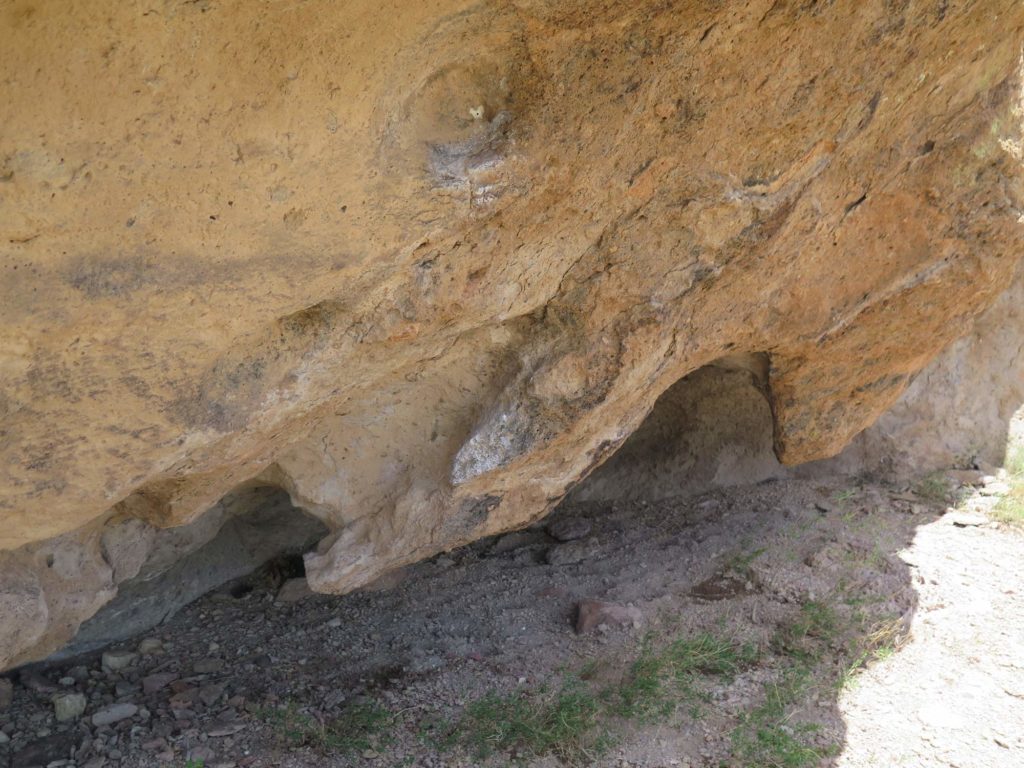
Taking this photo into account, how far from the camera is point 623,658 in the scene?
3066 mm

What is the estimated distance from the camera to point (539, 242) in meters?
2.38

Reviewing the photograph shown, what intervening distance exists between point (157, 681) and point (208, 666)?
0.18 m

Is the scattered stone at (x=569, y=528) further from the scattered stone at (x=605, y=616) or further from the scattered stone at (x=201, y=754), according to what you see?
the scattered stone at (x=201, y=754)

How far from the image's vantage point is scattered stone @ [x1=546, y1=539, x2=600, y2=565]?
3.76 meters

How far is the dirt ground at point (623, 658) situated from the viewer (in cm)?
271

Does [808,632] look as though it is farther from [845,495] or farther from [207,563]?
[207,563]

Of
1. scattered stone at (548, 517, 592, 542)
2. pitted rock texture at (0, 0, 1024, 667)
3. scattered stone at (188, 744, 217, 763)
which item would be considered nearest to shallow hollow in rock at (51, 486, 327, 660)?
pitted rock texture at (0, 0, 1024, 667)

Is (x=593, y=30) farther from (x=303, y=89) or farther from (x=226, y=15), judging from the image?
(x=226, y=15)

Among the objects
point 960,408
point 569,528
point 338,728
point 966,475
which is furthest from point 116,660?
point 960,408

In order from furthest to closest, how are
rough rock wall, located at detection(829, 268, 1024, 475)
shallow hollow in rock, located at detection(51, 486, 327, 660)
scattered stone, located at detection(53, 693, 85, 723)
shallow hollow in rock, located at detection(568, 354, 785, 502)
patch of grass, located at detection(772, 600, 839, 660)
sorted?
rough rock wall, located at detection(829, 268, 1024, 475) → shallow hollow in rock, located at detection(568, 354, 785, 502) → shallow hollow in rock, located at detection(51, 486, 327, 660) → patch of grass, located at detection(772, 600, 839, 660) → scattered stone, located at detection(53, 693, 85, 723)

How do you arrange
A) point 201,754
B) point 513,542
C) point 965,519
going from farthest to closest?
point 513,542 → point 965,519 → point 201,754

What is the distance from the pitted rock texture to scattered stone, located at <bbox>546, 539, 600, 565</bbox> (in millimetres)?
777

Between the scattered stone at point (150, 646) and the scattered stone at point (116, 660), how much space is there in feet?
0.17

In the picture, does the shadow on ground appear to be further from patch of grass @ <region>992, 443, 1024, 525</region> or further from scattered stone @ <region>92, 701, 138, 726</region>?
patch of grass @ <region>992, 443, 1024, 525</region>
